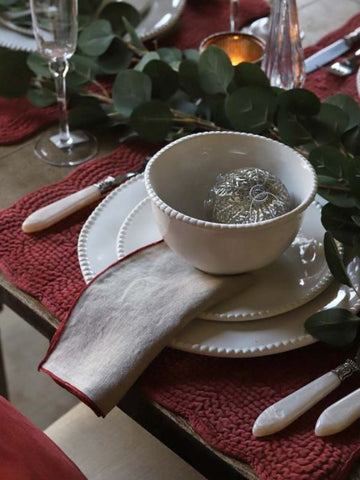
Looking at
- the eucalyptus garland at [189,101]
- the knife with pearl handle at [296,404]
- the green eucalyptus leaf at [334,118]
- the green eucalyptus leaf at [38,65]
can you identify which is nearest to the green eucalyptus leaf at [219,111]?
the eucalyptus garland at [189,101]

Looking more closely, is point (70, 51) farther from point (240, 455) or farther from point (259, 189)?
point (240, 455)

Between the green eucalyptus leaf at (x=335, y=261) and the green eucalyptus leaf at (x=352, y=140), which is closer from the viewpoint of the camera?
the green eucalyptus leaf at (x=335, y=261)

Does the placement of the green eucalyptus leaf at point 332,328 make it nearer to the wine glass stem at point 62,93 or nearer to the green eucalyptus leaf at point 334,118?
the green eucalyptus leaf at point 334,118

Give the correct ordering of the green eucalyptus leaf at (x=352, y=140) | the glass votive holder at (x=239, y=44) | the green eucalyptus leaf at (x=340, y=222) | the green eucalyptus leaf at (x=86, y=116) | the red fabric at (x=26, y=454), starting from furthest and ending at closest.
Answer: the glass votive holder at (x=239, y=44), the green eucalyptus leaf at (x=86, y=116), the green eucalyptus leaf at (x=352, y=140), the green eucalyptus leaf at (x=340, y=222), the red fabric at (x=26, y=454)

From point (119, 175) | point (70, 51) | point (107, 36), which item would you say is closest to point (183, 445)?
point (119, 175)

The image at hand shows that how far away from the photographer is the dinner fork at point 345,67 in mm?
953

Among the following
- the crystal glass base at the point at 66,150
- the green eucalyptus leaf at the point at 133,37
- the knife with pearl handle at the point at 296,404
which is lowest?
the knife with pearl handle at the point at 296,404

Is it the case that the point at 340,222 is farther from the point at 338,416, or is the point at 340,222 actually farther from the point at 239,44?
the point at 239,44

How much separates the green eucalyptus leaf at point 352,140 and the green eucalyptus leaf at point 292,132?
0.04 m

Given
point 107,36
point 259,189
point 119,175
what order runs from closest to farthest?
point 259,189 → point 119,175 → point 107,36

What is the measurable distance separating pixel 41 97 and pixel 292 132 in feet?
1.02

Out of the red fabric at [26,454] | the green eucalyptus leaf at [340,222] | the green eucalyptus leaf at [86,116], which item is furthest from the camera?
the green eucalyptus leaf at [86,116]

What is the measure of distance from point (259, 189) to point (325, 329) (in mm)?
125

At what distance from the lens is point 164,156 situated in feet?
2.10
